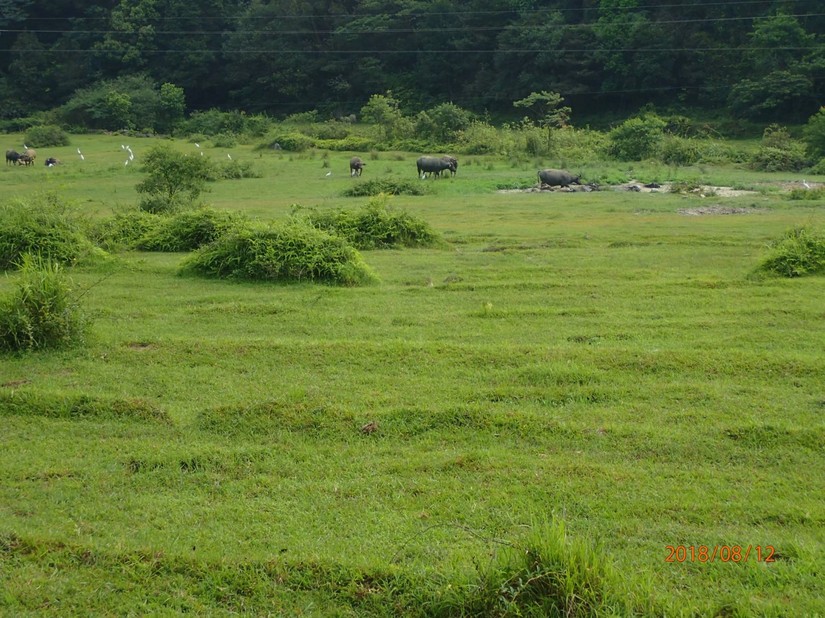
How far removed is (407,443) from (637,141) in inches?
1209

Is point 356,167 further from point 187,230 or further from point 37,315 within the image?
point 37,315

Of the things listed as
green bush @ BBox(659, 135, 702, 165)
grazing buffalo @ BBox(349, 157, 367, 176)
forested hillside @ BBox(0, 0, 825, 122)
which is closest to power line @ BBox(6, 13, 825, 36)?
forested hillside @ BBox(0, 0, 825, 122)

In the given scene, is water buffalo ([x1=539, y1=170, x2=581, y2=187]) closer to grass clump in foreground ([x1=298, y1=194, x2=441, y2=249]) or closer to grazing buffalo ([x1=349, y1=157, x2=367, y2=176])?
grazing buffalo ([x1=349, y1=157, x2=367, y2=176])

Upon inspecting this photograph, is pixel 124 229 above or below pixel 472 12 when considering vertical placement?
below

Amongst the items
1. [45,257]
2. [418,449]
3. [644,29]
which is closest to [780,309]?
[418,449]

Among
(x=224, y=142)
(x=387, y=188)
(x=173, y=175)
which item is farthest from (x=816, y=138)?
(x=224, y=142)

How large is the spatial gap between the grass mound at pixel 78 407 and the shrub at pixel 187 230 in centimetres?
710

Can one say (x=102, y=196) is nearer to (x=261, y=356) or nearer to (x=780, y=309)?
(x=261, y=356)

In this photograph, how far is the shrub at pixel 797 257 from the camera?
11.5m

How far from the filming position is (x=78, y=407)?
6648mm

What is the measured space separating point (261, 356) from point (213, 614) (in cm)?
420

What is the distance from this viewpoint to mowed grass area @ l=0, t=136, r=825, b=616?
165 inches

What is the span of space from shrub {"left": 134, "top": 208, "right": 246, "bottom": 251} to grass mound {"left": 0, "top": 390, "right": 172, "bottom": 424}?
710 cm

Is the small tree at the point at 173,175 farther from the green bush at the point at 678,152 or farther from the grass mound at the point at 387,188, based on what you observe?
the green bush at the point at 678,152
